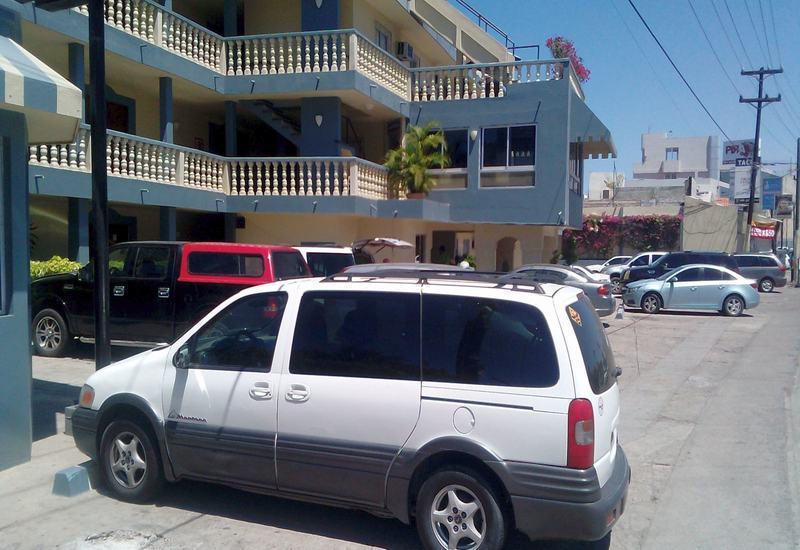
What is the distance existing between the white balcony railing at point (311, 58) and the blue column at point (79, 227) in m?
3.77

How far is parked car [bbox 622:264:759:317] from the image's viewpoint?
21453mm

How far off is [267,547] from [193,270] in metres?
6.91

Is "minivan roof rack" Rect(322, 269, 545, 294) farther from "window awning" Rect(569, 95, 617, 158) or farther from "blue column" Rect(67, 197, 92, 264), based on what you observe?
"window awning" Rect(569, 95, 617, 158)

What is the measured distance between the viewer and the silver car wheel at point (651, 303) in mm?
22297

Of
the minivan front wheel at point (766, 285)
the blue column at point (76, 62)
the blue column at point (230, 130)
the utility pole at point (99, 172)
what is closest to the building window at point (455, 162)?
the blue column at point (230, 130)

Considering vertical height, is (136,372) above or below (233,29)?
below

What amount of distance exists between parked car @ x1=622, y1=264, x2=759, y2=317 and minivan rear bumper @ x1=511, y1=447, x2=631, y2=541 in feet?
61.2

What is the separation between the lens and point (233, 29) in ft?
64.1

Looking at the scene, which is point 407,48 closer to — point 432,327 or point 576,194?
point 576,194

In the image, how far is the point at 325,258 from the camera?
12.1 m

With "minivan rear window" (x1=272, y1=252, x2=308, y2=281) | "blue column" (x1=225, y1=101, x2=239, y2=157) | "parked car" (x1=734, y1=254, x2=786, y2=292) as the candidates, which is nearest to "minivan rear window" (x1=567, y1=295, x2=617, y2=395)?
"minivan rear window" (x1=272, y1=252, x2=308, y2=281)

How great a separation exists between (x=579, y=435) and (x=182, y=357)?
309 cm

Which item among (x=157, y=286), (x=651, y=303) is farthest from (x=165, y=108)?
(x=651, y=303)

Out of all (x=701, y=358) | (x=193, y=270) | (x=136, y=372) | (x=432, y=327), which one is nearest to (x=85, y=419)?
(x=136, y=372)
